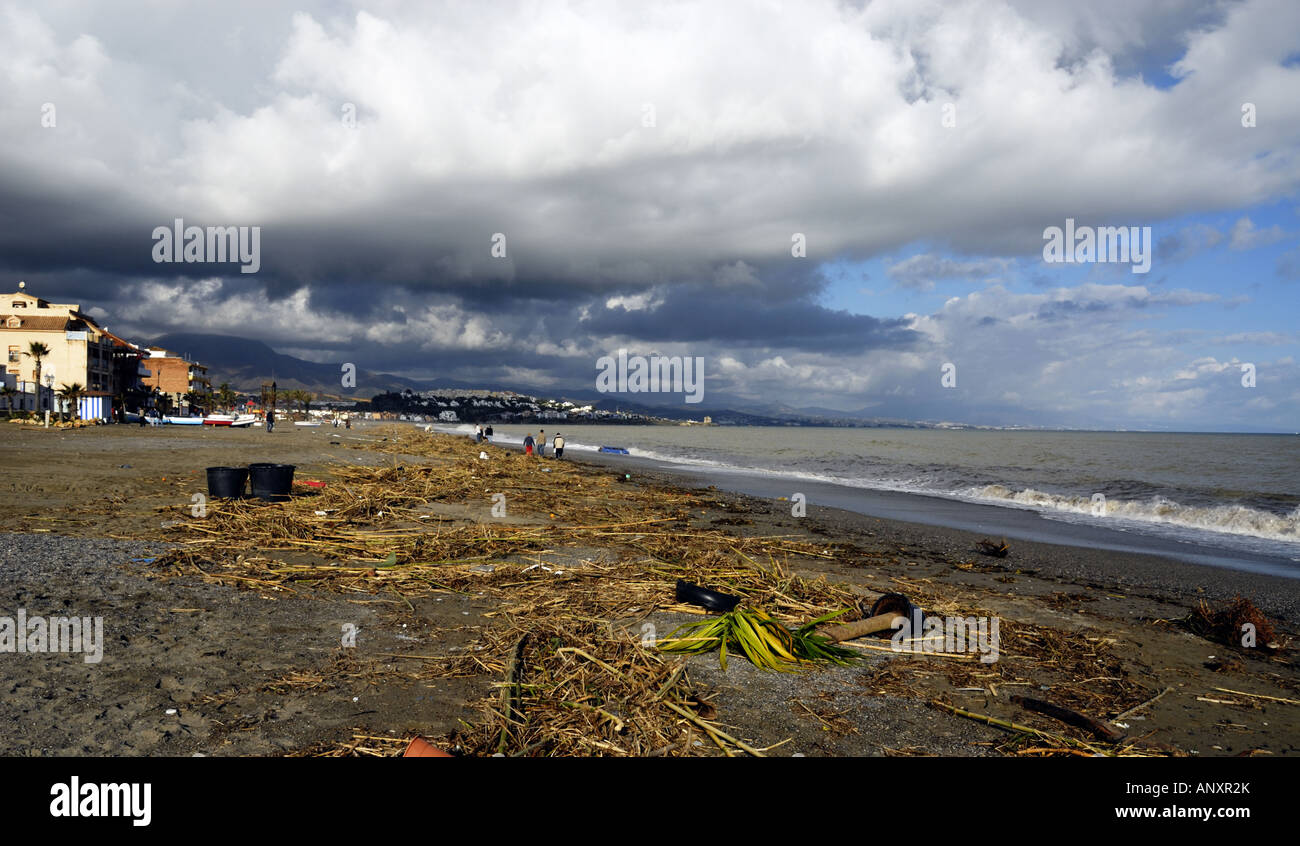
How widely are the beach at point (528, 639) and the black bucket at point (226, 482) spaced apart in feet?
2.04

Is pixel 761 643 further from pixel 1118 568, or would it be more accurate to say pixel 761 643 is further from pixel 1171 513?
pixel 1171 513

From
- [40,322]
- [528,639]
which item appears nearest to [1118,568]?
[528,639]

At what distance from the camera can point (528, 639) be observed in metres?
5.96

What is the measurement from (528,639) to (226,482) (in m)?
Result: 10.1

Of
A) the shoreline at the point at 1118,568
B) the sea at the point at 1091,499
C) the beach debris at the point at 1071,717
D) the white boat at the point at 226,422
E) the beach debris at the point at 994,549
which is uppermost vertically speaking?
the white boat at the point at 226,422

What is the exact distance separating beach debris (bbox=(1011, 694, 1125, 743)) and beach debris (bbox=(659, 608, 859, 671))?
4.63ft

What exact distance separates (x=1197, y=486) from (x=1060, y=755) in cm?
3622

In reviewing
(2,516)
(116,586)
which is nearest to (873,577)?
(116,586)

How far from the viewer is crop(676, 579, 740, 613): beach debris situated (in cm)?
730

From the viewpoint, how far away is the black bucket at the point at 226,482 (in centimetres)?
1288

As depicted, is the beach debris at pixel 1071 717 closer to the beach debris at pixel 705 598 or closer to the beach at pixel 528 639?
the beach at pixel 528 639

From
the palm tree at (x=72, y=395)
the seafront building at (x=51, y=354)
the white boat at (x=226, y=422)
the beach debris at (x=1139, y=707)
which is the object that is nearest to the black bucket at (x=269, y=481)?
the beach debris at (x=1139, y=707)

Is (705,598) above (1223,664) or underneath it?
above
